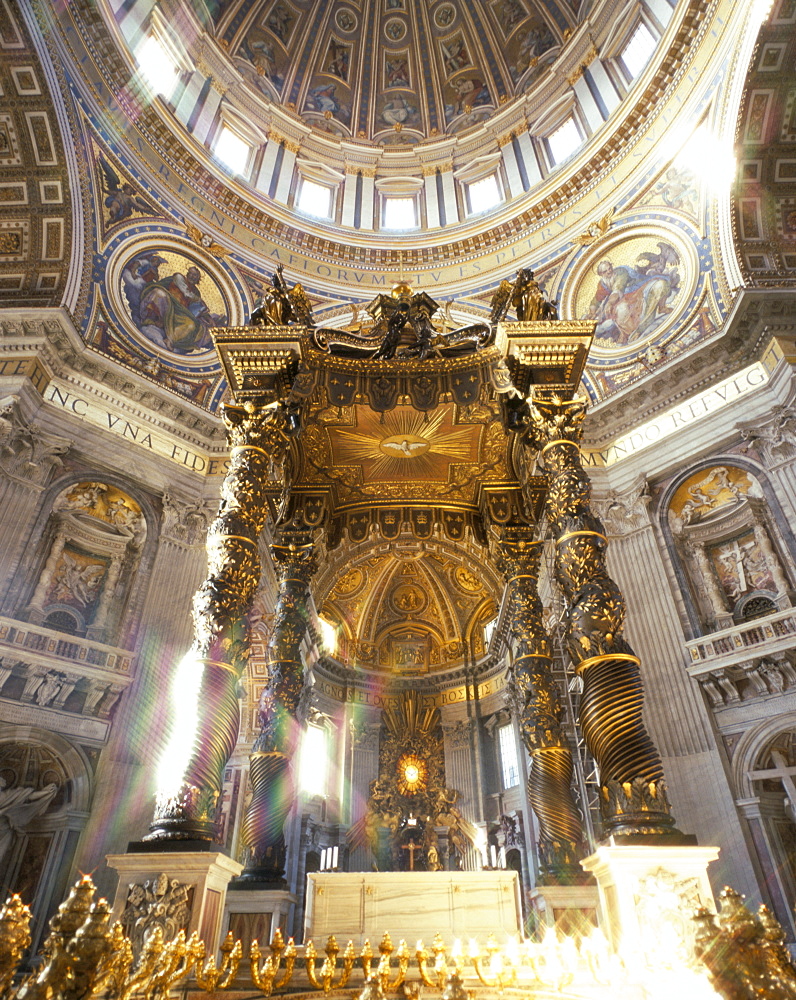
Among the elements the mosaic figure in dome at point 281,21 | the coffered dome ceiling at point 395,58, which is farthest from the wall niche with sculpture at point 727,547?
the mosaic figure in dome at point 281,21

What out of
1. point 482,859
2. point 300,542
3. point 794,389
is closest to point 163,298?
point 300,542

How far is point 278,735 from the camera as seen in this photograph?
24.1 ft

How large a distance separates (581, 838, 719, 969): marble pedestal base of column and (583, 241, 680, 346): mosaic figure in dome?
12594 millimetres

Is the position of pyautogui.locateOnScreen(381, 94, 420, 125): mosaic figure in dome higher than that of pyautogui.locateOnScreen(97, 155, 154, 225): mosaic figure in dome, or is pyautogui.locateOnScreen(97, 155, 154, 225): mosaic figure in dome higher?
pyautogui.locateOnScreen(381, 94, 420, 125): mosaic figure in dome

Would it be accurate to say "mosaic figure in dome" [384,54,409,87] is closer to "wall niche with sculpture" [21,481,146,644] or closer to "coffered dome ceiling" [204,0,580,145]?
"coffered dome ceiling" [204,0,580,145]

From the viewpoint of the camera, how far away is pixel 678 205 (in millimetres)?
14031

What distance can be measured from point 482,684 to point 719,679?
37.7ft

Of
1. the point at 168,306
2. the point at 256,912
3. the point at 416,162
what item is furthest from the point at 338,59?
the point at 256,912

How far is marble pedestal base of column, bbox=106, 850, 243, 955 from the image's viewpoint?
378cm

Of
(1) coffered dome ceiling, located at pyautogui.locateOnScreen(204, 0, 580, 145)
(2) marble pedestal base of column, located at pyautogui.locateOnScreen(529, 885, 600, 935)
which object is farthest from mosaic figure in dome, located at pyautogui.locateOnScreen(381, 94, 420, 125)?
(2) marble pedestal base of column, located at pyautogui.locateOnScreen(529, 885, 600, 935)

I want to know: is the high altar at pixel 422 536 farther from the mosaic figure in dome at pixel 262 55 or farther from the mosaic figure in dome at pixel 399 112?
the mosaic figure in dome at pixel 399 112

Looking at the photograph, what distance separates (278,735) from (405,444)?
3.88m

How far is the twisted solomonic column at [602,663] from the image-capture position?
4238mm

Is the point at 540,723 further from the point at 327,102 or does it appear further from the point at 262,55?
the point at 262,55
